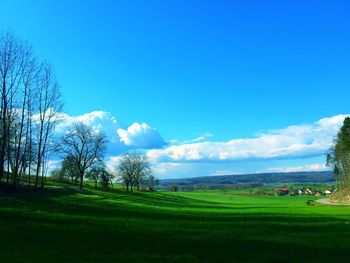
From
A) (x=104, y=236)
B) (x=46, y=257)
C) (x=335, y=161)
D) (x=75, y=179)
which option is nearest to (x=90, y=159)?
(x=75, y=179)

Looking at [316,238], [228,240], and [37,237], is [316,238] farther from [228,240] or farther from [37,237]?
[37,237]

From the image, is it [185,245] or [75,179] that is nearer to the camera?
[185,245]

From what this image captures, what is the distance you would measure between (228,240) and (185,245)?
3.13 meters

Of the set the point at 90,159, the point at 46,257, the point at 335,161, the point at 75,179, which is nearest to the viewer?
the point at 46,257

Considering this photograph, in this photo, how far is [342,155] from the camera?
10650 cm

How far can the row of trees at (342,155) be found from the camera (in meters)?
94.4

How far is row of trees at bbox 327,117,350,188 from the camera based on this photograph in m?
94.4

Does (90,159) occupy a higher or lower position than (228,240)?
higher

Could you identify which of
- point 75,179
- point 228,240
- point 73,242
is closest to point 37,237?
point 73,242

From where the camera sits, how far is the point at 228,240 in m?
20.2

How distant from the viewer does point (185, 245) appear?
1802cm

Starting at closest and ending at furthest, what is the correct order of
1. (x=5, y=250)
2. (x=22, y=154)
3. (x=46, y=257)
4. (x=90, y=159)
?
(x=46, y=257) < (x=5, y=250) < (x=22, y=154) < (x=90, y=159)

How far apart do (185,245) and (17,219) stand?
47.1 ft

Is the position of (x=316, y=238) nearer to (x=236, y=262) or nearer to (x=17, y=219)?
(x=236, y=262)
